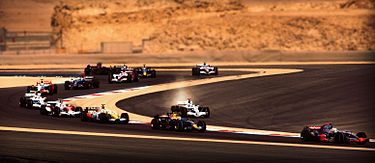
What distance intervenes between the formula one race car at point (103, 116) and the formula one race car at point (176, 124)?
9.77ft

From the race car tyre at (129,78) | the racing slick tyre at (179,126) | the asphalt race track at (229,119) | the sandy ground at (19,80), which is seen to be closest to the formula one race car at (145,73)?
the asphalt race track at (229,119)

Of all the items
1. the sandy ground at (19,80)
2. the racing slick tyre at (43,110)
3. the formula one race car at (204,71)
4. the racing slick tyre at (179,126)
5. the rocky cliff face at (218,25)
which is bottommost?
the sandy ground at (19,80)

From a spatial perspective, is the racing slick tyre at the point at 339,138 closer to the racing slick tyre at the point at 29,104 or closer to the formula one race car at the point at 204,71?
the racing slick tyre at the point at 29,104

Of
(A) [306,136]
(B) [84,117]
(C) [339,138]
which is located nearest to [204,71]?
(B) [84,117]

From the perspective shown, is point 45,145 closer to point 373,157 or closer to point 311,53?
point 373,157

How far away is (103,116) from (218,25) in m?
74.6

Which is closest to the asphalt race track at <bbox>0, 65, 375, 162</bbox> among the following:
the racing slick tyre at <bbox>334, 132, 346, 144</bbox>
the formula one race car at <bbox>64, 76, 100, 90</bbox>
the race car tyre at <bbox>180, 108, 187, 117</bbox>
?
the formula one race car at <bbox>64, 76, 100, 90</bbox>

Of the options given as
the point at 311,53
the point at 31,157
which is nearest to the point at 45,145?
the point at 31,157

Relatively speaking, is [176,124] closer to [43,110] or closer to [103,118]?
[103,118]

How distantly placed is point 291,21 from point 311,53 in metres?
17.1

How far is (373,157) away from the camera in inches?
1258

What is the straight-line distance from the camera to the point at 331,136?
1399 inches

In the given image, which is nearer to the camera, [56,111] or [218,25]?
[56,111]

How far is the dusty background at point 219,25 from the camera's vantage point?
110750 mm
